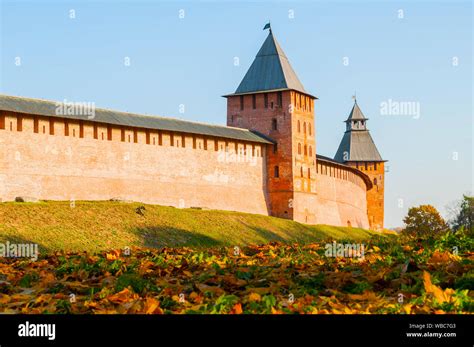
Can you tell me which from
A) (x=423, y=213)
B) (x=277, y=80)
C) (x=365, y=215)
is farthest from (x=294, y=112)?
(x=423, y=213)

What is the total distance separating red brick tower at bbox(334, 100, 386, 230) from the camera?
64500 millimetres

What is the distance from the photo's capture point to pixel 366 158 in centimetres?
6562

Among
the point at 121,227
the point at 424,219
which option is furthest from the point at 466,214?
the point at 121,227

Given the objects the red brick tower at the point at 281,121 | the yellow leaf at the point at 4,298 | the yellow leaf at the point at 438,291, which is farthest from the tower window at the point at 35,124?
the yellow leaf at the point at 438,291

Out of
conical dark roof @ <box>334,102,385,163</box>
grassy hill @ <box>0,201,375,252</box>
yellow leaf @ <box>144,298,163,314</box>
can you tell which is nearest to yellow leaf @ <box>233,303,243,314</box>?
yellow leaf @ <box>144,298,163,314</box>

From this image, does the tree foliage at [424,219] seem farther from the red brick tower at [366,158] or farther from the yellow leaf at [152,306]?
the yellow leaf at [152,306]

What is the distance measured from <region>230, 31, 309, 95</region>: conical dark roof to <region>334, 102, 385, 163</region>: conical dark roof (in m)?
23.0

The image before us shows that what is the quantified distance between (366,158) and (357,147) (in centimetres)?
137

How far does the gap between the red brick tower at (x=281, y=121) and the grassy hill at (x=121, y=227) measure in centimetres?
548

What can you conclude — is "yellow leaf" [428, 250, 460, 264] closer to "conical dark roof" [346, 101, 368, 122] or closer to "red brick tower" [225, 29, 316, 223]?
"red brick tower" [225, 29, 316, 223]

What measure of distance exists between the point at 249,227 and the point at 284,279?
26.5 meters

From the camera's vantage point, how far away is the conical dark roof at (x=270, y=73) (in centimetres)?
4262
